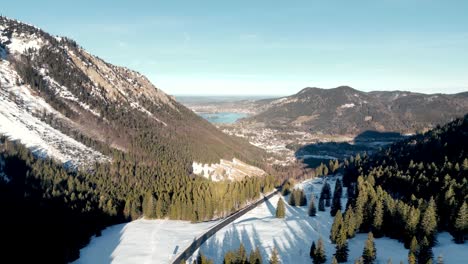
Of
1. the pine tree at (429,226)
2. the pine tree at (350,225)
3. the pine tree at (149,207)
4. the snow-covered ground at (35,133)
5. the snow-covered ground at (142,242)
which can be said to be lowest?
the snow-covered ground at (142,242)

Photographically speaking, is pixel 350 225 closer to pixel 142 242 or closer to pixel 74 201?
pixel 142 242

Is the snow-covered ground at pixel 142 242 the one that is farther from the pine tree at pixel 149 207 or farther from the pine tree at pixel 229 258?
the pine tree at pixel 229 258

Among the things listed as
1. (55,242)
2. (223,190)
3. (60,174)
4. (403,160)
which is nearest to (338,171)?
(403,160)

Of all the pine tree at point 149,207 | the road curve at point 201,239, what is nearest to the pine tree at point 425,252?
the road curve at point 201,239

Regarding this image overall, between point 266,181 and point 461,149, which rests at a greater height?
point 461,149

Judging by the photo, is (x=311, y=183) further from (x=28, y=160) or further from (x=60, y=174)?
(x=28, y=160)

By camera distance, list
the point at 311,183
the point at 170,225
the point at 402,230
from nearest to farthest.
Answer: the point at 402,230 < the point at 170,225 < the point at 311,183

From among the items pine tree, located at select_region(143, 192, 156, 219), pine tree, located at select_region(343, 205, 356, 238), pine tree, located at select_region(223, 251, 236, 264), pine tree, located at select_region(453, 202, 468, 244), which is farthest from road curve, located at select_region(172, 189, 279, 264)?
pine tree, located at select_region(453, 202, 468, 244)
